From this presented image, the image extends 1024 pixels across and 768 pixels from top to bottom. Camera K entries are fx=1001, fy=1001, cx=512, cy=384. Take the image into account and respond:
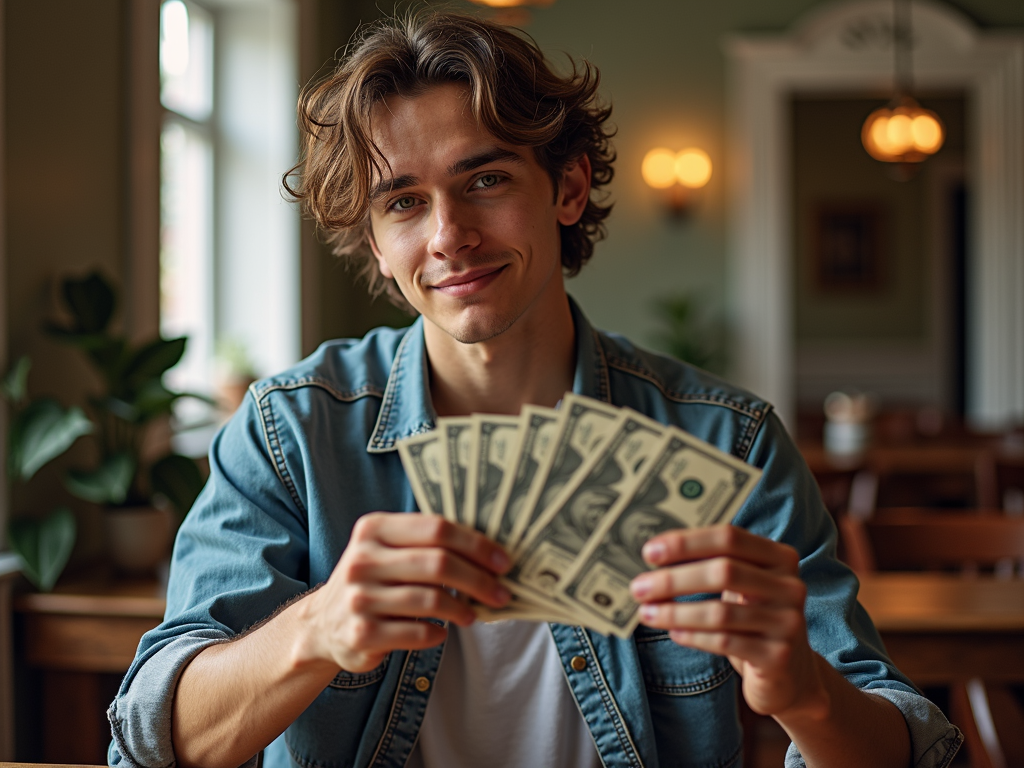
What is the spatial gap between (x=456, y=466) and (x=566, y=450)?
11 cm

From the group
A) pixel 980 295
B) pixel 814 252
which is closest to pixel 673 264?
pixel 980 295

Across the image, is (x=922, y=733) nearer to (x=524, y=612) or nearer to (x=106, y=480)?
A: (x=524, y=612)

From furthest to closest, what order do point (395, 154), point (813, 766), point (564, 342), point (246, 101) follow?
point (246, 101) → point (564, 342) → point (395, 154) → point (813, 766)

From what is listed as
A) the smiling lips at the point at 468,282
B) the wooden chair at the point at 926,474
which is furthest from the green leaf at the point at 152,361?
the wooden chair at the point at 926,474

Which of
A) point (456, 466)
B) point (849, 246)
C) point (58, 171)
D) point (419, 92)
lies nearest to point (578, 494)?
point (456, 466)

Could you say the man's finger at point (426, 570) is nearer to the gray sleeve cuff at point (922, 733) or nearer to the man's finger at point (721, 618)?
the man's finger at point (721, 618)

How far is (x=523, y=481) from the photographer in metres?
0.96

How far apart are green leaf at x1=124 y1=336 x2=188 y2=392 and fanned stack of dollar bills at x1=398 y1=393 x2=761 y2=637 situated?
1736mm

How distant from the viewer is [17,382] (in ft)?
7.50

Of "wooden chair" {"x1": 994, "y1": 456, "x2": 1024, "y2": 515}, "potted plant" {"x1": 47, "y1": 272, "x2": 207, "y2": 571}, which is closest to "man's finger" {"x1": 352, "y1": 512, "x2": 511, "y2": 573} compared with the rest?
"potted plant" {"x1": 47, "y1": 272, "x2": 207, "y2": 571}

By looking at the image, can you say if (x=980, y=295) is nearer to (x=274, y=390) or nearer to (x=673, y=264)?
(x=673, y=264)

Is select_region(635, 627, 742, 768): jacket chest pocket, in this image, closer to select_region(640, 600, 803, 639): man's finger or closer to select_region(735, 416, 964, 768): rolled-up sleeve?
select_region(735, 416, 964, 768): rolled-up sleeve

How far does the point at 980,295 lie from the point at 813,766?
5.89 m

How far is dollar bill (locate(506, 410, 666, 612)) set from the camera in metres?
0.96
